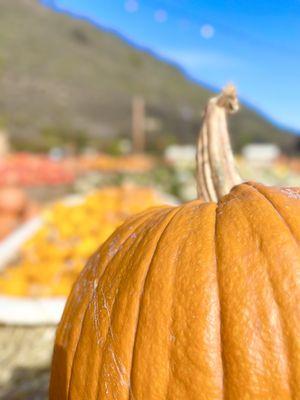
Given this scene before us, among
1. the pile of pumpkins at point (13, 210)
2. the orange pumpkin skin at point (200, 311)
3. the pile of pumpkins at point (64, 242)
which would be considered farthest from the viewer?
the pile of pumpkins at point (13, 210)

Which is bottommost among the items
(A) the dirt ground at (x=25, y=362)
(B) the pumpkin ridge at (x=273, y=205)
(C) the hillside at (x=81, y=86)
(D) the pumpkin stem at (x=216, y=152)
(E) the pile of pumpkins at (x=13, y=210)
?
(A) the dirt ground at (x=25, y=362)

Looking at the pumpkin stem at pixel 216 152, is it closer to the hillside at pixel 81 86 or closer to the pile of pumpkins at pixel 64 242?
the pile of pumpkins at pixel 64 242

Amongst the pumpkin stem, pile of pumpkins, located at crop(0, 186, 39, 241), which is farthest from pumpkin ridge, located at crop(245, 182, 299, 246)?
pile of pumpkins, located at crop(0, 186, 39, 241)

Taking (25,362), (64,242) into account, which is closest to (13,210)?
(64,242)

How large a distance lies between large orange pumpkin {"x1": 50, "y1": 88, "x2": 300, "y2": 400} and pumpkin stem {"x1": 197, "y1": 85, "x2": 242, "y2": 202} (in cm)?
12

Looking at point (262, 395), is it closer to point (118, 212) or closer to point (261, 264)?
point (261, 264)

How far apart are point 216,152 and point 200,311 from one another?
642 millimetres

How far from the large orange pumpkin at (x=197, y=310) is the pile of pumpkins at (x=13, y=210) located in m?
6.09

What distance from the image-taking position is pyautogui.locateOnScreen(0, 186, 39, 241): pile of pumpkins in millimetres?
7340

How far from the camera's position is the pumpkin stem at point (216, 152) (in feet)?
5.03

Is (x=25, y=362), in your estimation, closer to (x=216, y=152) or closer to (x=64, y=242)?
(x=216, y=152)

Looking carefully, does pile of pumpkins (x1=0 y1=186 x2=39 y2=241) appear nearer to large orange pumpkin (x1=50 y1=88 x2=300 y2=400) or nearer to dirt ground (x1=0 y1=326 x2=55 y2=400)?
dirt ground (x1=0 y1=326 x2=55 y2=400)

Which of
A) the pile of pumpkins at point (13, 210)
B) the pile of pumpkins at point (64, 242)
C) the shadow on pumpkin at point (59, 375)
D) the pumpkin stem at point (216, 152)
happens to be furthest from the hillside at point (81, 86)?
the shadow on pumpkin at point (59, 375)

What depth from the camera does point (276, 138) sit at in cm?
6694
